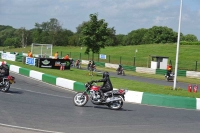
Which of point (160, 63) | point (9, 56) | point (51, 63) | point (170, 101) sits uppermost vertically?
point (9, 56)

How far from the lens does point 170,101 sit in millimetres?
17500

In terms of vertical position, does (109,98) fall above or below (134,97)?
above

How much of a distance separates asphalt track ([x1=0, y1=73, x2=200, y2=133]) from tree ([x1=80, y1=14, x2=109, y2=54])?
16892 mm

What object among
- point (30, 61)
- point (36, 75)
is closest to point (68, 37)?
point (30, 61)

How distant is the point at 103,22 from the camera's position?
33.7 m

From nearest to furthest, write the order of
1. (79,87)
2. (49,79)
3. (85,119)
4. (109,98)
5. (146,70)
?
(85,119) → (109,98) → (79,87) → (49,79) → (146,70)

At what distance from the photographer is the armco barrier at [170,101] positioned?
1722 cm

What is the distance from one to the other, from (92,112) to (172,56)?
60.0 meters

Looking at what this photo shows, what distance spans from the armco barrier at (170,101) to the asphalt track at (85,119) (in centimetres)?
111

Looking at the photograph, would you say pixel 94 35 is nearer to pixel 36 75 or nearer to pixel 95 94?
pixel 36 75

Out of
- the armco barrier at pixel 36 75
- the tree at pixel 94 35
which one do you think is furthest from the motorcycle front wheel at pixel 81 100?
the tree at pixel 94 35

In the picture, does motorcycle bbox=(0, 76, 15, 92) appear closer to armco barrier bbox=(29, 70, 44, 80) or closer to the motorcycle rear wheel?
the motorcycle rear wheel

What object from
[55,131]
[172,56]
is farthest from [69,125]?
[172,56]

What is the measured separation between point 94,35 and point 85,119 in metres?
21.0
